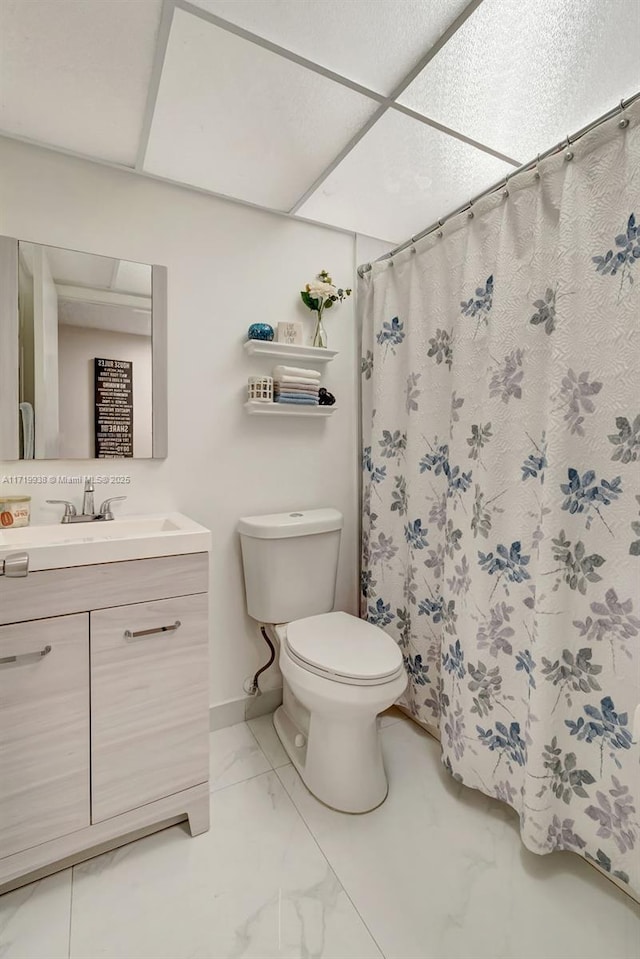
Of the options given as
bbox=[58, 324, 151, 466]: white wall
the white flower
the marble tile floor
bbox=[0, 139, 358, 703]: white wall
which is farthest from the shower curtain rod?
the marble tile floor

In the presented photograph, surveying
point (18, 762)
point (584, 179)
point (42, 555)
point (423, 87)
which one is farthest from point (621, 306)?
point (18, 762)

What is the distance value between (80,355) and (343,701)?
1395 millimetres

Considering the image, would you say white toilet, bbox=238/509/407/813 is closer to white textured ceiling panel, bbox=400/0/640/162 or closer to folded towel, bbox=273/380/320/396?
folded towel, bbox=273/380/320/396

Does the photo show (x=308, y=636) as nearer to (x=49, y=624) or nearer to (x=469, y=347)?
(x=49, y=624)

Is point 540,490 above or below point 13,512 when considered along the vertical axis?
above

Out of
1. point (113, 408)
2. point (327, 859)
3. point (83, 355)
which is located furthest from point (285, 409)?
point (327, 859)

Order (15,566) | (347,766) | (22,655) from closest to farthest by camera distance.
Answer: (15,566), (22,655), (347,766)

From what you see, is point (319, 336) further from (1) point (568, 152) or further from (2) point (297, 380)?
(1) point (568, 152)

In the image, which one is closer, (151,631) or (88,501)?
(151,631)

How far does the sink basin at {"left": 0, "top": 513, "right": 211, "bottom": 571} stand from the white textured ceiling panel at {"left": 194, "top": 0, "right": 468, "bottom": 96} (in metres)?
1.24

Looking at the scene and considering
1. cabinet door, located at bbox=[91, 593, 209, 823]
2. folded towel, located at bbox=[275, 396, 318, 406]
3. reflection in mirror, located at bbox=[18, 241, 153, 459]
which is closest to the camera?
cabinet door, located at bbox=[91, 593, 209, 823]

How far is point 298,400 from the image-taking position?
1820 mm

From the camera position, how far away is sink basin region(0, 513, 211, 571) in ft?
3.59

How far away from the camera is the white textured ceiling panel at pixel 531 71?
1.00 metres
